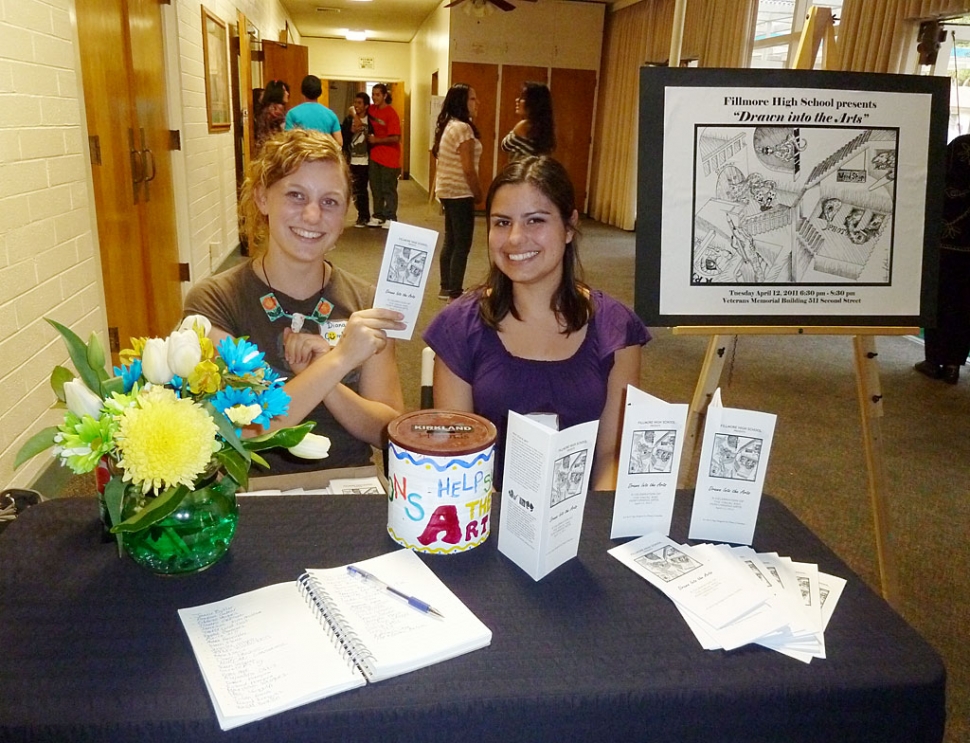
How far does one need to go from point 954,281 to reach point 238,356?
4301 millimetres

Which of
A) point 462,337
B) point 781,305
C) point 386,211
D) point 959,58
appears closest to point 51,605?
point 462,337

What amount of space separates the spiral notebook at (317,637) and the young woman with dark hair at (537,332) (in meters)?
0.65

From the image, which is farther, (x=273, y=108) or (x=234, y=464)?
(x=273, y=108)

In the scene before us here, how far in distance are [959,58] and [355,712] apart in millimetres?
5382

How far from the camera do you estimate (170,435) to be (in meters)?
0.78

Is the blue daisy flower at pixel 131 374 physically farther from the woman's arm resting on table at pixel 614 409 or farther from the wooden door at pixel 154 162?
the wooden door at pixel 154 162

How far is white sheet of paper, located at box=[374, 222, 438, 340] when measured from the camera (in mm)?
1276

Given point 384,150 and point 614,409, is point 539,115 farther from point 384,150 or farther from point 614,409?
point 384,150

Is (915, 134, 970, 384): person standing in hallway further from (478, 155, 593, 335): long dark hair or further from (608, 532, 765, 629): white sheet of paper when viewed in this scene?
(608, 532, 765, 629): white sheet of paper

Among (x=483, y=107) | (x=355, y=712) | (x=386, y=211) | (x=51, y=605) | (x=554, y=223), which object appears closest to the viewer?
(x=355, y=712)

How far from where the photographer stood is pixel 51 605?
2.93 ft

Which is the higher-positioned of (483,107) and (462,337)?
(483,107)

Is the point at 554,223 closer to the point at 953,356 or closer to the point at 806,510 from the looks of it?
the point at 806,510

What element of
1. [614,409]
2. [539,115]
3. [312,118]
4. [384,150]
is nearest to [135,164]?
[539,115]
